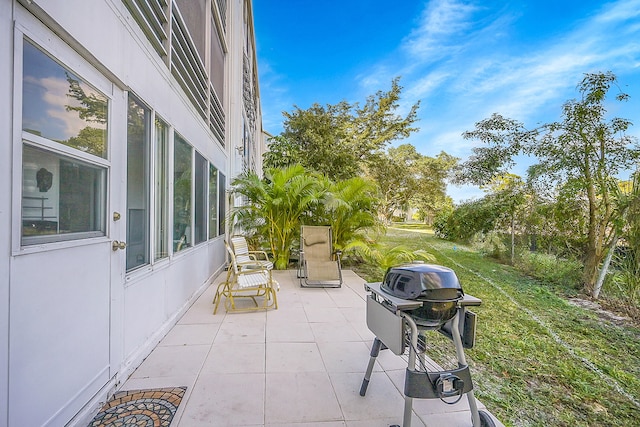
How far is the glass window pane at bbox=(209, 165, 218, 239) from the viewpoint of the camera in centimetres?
546

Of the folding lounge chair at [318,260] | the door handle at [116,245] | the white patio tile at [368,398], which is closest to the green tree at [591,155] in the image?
the folding lounge chair at [318,260]

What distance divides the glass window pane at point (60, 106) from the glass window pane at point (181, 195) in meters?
1.54

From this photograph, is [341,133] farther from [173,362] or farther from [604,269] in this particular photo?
[173,362]

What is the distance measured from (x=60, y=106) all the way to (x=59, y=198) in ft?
1.70

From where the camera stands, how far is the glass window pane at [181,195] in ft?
11.8

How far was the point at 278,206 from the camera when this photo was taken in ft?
21.2

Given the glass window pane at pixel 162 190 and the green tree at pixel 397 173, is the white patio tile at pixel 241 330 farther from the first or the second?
the green tree at pixel 397 173

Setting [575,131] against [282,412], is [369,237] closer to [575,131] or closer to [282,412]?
[575,131]

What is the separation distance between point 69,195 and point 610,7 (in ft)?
30.1

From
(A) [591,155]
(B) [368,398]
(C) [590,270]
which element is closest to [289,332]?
(B) [368,398]

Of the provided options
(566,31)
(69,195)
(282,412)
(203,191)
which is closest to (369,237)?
(203,191)

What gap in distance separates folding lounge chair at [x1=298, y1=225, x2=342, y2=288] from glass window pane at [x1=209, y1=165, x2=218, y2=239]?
1721 mm

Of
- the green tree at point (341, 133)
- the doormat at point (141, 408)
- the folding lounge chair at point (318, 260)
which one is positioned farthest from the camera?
the green tree at point (341, 133)

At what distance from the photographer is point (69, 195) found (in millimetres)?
1771
